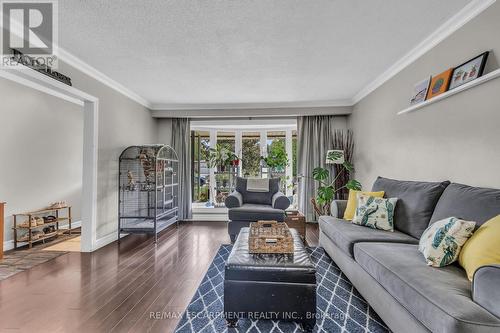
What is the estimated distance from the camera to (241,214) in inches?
153

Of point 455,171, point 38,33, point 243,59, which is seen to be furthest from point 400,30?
point 38,33

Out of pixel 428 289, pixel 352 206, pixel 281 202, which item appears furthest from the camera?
pixel 281 202

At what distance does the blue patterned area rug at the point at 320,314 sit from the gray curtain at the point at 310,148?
102 inches

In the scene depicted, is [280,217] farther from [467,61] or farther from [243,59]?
[467,61]

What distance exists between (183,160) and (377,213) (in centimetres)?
396

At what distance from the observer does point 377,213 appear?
268 centimetres

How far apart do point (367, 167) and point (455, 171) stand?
1.93m

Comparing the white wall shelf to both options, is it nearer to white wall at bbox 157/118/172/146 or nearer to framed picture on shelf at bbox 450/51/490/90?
framed picture on shelf at bbox 450/51/490/90

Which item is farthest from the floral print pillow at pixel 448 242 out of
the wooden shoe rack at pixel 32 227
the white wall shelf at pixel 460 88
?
the wooden shoe rack at pixel 32 227

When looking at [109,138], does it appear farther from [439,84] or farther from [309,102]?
[439,84]

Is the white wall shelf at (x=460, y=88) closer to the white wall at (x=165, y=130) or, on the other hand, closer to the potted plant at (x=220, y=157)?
the potted plant at (x=220, y=157)

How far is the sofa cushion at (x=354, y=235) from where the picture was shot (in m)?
2.29

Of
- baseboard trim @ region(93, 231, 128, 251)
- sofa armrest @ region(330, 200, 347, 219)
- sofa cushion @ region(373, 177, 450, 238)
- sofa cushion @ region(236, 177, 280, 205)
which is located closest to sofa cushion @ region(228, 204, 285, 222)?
sofa cushion @ region(236, 177, 280, 205)

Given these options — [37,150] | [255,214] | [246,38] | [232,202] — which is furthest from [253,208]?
[37,150]
